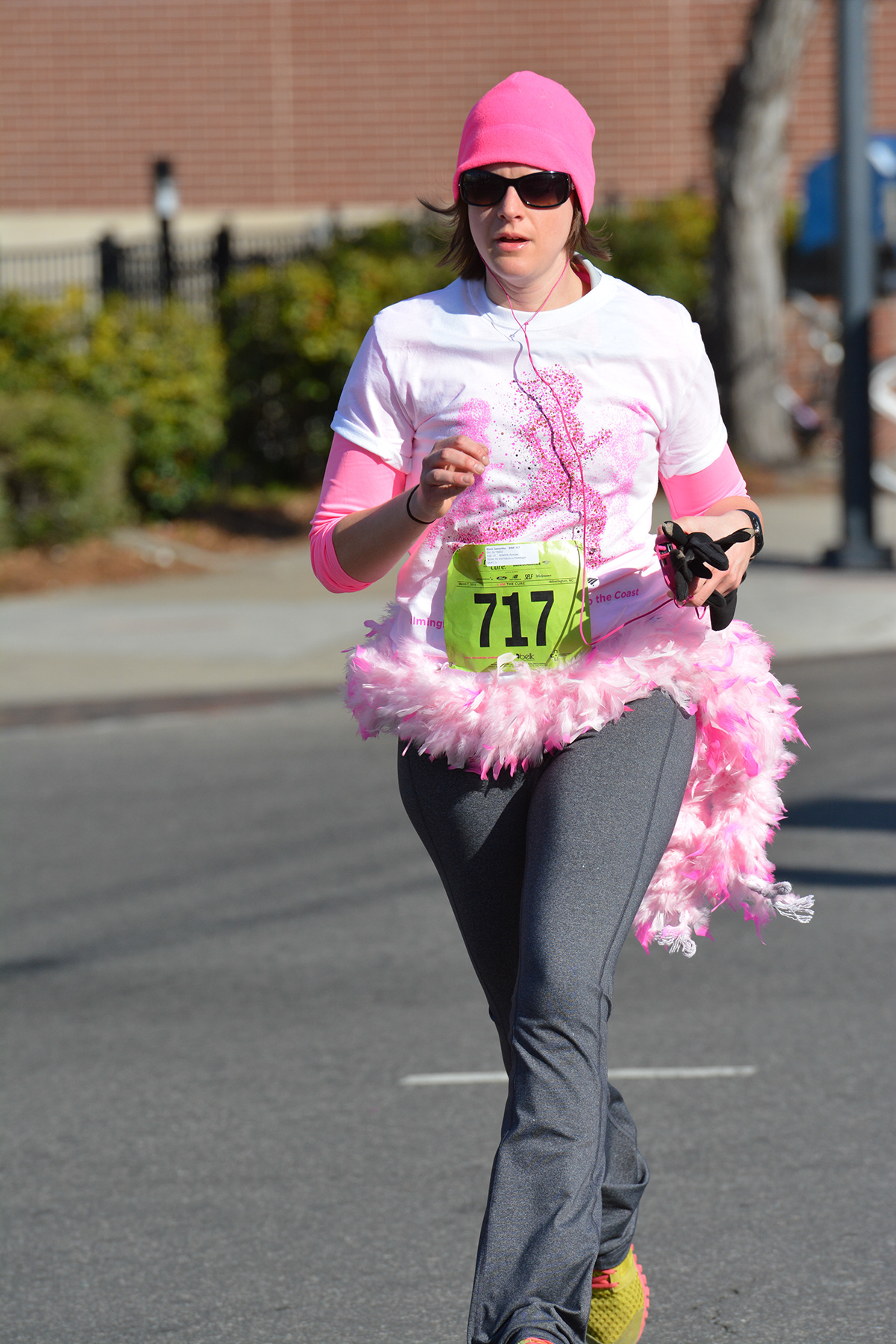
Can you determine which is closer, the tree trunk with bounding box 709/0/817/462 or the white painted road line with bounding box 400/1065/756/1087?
the white painted road line with bounding box 400/1065/756/1087

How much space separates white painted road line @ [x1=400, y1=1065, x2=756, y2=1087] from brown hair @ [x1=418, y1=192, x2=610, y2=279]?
7.21 ft

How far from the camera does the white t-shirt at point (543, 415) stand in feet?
8.45

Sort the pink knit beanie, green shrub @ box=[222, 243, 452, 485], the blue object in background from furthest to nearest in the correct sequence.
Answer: the blue object in background < green shrub @ box=[222, 243, 452, 485] < the pink knit beanie

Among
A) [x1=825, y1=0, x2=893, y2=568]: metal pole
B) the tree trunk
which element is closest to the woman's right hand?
[x1=825, y1=0, x2=893, y2=568]: metal pole

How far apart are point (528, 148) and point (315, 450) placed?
13.9 metres

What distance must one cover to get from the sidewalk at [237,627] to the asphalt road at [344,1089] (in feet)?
8.53

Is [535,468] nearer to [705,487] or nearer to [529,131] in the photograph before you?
[705,487]

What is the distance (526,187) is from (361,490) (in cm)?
51

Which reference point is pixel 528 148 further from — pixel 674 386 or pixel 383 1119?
pixel 383 1119

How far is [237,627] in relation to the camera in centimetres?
1127

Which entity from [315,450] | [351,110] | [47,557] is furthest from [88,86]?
[47,557]

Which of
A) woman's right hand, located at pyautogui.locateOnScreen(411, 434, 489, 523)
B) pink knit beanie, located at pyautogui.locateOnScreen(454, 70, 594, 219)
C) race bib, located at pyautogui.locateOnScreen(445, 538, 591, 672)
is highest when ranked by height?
pink knit beanie, located at pyautogui.locateOnScreen(454, 70, 594, 219)

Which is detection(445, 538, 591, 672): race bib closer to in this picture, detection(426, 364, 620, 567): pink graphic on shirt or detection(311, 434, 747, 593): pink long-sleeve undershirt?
detection(426, 364, 620, 567): pink graphic on shirt

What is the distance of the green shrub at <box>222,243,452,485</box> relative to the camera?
1546cm
